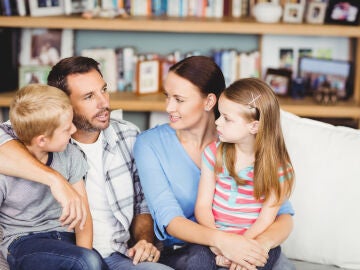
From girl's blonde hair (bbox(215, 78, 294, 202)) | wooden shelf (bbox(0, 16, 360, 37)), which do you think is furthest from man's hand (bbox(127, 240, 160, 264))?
wooden shelf (bbox(0, 16, 360, 37))

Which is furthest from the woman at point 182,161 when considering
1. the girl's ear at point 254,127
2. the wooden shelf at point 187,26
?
the wooden shelf at point 187,26

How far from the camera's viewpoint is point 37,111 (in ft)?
5.16

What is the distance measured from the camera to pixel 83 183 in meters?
1.79

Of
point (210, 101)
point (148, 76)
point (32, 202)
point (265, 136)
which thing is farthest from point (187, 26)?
point (32, 202)

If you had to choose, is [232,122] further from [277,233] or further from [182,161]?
[277,233]

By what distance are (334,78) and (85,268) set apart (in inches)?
81.0

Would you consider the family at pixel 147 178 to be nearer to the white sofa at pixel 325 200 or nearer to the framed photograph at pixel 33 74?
the white sofa at pixel 325 200

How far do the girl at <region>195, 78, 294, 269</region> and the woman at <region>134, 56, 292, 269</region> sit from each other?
0.06 metres

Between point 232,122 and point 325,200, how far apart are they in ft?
1.49

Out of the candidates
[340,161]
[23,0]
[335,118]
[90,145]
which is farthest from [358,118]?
[23,0]

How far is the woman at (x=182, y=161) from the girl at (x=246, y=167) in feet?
0.21

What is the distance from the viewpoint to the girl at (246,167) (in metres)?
1.74

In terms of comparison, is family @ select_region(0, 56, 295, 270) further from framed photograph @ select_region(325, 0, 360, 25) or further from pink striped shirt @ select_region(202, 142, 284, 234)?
framed photograph @ select_region(325, 0, 360, 25)

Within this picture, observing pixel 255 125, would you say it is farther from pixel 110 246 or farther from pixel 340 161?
pixel 110 246
